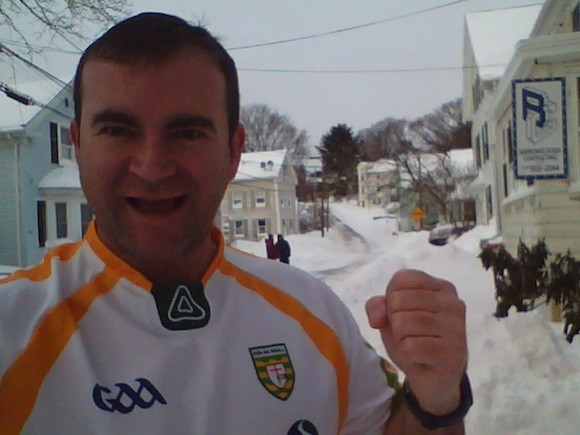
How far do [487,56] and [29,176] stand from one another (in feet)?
51.8

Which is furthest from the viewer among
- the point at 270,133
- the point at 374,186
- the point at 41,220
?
the point at 374,186

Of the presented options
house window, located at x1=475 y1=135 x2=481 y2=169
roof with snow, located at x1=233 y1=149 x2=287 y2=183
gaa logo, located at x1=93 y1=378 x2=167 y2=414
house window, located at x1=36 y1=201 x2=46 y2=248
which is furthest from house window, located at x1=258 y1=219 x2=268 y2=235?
gaa logo, located at x1=93 y1=378 x2=167 y2=414

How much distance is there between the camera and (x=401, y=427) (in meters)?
1.54

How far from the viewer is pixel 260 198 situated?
4488 centimetres

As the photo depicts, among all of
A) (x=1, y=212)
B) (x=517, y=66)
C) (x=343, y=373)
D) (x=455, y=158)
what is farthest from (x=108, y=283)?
(x=455, y=158)

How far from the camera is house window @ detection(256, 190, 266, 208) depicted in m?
44.7

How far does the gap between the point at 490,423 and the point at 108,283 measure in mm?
3744

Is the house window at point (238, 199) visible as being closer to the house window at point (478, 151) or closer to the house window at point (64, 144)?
the house window at point (478, 151)

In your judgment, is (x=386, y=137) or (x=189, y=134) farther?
(x=386, y=137)

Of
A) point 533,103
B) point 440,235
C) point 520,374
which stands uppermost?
point 533,103

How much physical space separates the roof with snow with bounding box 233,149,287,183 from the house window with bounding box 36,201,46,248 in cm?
2485

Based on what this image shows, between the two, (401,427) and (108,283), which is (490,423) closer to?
(401,427)

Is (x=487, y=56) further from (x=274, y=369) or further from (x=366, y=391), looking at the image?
(x=274, y=369)

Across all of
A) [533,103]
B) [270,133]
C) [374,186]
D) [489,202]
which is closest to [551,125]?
[533,103]
